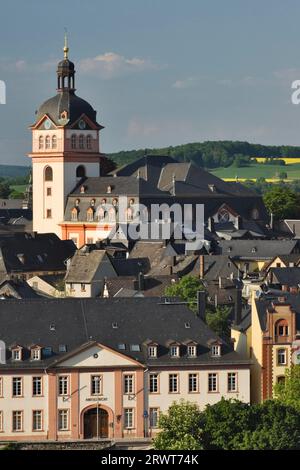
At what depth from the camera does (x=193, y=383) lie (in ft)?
267

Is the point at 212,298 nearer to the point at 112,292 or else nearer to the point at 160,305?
the point at 112,292

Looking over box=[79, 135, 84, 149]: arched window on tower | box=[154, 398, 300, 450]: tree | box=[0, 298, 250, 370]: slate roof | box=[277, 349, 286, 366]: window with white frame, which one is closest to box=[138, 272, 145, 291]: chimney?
box=[0, 298, 250, 370]: slate roof

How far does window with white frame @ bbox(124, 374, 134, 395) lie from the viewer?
8106 cm

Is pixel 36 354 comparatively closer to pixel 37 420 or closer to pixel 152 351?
pixel 37 420

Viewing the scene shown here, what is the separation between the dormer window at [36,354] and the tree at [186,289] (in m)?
18.0

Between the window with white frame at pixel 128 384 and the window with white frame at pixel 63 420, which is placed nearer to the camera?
the window with white frame at pixel 63 420

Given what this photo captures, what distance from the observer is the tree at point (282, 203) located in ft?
600

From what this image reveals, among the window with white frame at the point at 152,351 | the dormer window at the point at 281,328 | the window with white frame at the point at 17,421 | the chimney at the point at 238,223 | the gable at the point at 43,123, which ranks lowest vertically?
the window with white frame at the point at 17,421

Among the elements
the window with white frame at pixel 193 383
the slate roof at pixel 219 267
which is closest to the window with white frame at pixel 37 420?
the window with white frame at pixel 193 383

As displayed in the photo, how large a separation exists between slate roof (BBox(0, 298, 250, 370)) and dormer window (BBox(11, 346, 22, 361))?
0.27 meters

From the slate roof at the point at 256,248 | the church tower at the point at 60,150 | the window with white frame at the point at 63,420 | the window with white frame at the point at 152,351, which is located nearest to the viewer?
the window with white frame at the point at 63,420

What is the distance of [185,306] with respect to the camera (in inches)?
3334

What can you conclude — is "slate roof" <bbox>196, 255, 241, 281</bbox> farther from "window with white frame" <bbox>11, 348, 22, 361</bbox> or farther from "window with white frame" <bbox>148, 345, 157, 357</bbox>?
"window with white frame" <bbox>11, 348, 22, 361</bbox>

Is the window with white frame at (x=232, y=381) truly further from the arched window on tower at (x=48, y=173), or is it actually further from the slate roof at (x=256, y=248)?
the arched window on tower at (x=48, y=173)
